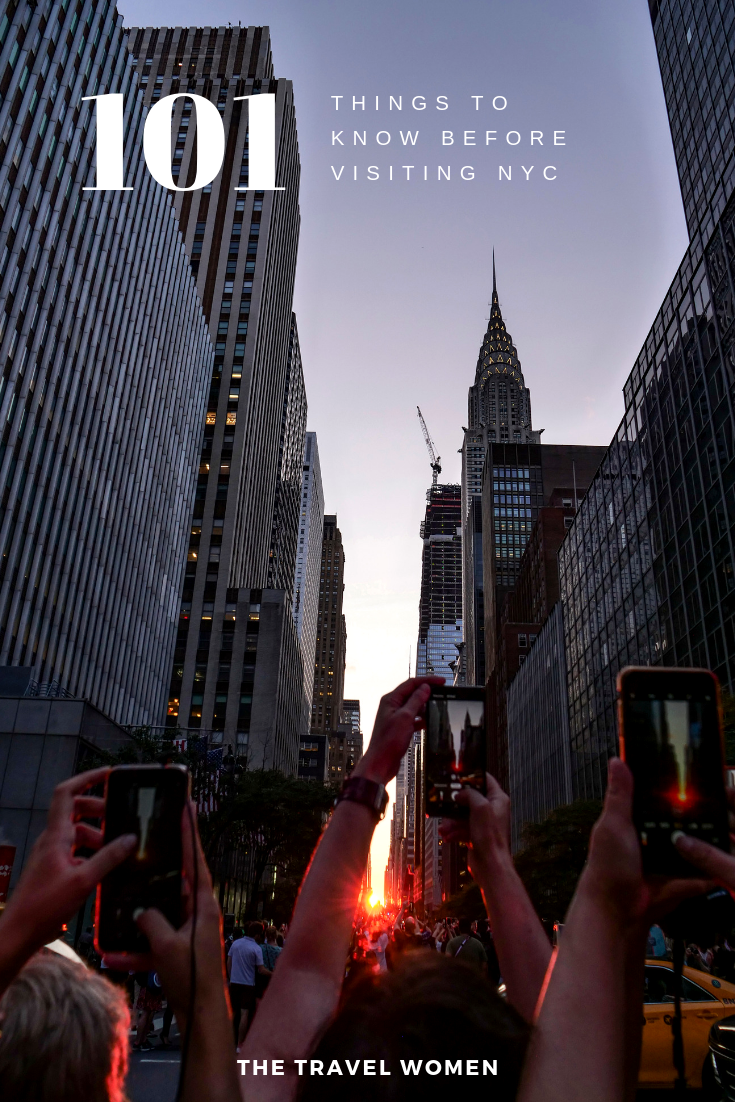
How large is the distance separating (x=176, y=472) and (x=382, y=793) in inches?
3102

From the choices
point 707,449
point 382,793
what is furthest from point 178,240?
point 382,793

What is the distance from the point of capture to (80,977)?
202 centimetres

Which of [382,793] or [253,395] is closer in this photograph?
[382,793]

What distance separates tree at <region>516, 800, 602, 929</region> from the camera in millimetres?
43500

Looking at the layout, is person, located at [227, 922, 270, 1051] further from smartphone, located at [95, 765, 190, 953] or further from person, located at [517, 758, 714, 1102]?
person, located at [517, 758, 714, 1102]

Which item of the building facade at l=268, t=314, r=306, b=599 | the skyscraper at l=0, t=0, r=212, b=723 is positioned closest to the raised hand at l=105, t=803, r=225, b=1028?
the skyscraper at l=0, t=0, r=212, b=723

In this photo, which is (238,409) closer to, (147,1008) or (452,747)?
(147,1008)

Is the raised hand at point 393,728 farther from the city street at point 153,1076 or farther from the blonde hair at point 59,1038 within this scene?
the city street at point 153,1076

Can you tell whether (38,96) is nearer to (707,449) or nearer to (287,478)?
(707,449)

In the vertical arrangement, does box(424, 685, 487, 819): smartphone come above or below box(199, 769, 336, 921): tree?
below

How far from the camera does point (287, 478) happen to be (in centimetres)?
14588

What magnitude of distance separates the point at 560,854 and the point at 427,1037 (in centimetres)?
4617

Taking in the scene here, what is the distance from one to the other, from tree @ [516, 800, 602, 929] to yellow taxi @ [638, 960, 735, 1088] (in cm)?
3384

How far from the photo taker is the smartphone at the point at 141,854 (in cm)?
187
